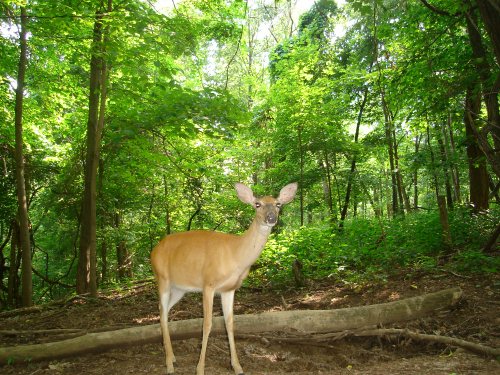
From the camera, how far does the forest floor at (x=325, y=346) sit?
12.7ft

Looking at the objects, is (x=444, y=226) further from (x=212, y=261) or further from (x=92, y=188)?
(x=92, y=188)

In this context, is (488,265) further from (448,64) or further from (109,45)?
(109,45)

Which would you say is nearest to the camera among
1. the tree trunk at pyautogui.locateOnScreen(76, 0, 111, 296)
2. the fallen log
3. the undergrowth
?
the fallen log

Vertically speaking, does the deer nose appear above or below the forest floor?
above

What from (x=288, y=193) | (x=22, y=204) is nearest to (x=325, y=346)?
(x=288, y=193)

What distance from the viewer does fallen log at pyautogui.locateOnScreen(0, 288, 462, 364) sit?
4.27 metres

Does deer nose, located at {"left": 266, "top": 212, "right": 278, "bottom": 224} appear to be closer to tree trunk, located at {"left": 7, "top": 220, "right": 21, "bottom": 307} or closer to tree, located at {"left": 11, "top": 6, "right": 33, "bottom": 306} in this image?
tree, located at {"left": 11, "top": 6, "right": 33, "bottom": 306}

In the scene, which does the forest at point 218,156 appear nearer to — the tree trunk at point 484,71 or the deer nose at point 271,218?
the tree trunk at point 484,71

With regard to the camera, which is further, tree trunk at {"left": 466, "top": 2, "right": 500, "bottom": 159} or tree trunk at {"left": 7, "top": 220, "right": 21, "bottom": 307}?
tree trunk at {"left": 7, "top": 220, "right": 21, "bottom": 307}

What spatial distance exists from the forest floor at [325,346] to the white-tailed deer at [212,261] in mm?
568

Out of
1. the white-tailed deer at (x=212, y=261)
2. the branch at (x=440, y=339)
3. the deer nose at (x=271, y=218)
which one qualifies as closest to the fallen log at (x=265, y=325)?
the branch at (x=440, y=339)

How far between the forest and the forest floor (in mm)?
33

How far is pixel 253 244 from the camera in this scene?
143 inches

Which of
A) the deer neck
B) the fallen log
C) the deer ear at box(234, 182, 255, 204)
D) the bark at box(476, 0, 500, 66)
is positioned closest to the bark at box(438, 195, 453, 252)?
the fallen log
